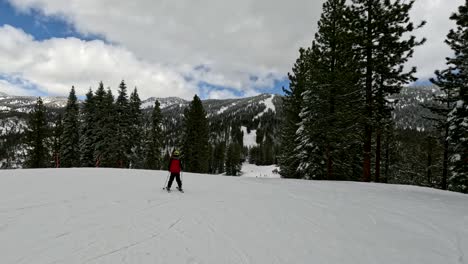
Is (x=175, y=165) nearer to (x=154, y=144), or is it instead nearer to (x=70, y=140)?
(x=154, y=144)

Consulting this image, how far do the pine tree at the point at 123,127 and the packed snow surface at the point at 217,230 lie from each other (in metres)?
27.2

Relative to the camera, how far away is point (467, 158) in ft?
45.0

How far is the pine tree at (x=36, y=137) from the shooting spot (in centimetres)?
3409

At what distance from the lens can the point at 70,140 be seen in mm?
37594

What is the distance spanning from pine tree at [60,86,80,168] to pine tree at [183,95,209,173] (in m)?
16.5

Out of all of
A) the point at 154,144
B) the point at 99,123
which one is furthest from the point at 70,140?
the point at 154,144

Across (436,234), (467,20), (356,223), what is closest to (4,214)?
(356,223)

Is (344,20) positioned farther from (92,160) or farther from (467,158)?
(92,160)

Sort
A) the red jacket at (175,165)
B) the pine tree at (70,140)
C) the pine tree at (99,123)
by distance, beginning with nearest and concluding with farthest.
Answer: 1. the red jacket at (175,165)
2. the pine tree at (99,123)
3. the pine tree at (70,140)

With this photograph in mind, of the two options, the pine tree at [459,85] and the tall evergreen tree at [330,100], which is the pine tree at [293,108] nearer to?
the tall evergreen tree at [330,100]

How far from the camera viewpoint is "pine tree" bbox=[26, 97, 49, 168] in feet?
112

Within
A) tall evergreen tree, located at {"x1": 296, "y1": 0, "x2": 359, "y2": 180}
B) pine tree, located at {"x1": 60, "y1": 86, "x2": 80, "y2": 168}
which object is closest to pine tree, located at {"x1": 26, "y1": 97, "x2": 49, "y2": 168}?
pine tree, located at {"x1": 60, "y1": 86, "x2": 80, "y2": 168}

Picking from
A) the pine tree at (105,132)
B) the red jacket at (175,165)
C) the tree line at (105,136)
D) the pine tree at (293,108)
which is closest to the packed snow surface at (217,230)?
the red jacket at (175,165)

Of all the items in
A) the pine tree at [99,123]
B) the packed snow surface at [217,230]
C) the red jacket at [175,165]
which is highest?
the pine tree at [99,123]
